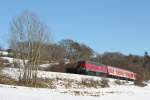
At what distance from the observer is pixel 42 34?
52156 millimetres

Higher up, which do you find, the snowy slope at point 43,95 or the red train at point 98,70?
the red train at point 98,70

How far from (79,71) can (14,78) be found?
25724 mm

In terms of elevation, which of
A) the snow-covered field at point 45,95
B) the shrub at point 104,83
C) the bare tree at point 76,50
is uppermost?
the bare tree at point 76,50

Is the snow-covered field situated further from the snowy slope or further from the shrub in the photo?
the shrub

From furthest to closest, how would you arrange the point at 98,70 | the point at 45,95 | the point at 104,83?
the point at 98,70
the point at 104,83
the point at 45,95

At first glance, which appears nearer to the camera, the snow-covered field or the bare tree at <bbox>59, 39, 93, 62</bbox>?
the snow-covered field

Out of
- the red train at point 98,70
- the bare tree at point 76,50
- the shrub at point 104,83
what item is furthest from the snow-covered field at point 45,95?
the bare tree at point 76,50

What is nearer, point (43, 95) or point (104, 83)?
point (43, 95)

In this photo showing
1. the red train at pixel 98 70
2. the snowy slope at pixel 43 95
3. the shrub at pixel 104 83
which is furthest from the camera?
the red train at pixel 98 70

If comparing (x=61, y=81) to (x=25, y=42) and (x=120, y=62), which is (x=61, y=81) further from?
(x=120, y=62)

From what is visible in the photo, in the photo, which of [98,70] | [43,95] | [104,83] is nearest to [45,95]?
[43,95]

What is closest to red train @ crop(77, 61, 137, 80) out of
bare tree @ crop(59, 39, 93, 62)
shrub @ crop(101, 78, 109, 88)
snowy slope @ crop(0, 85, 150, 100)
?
shrub @ crop(101, 78, 109, 88)

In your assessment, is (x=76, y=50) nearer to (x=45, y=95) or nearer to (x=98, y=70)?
(x=98, y=70)

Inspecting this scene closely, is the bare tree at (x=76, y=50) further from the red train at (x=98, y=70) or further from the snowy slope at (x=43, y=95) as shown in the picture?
the snowy slope at (x=43, y=95)
